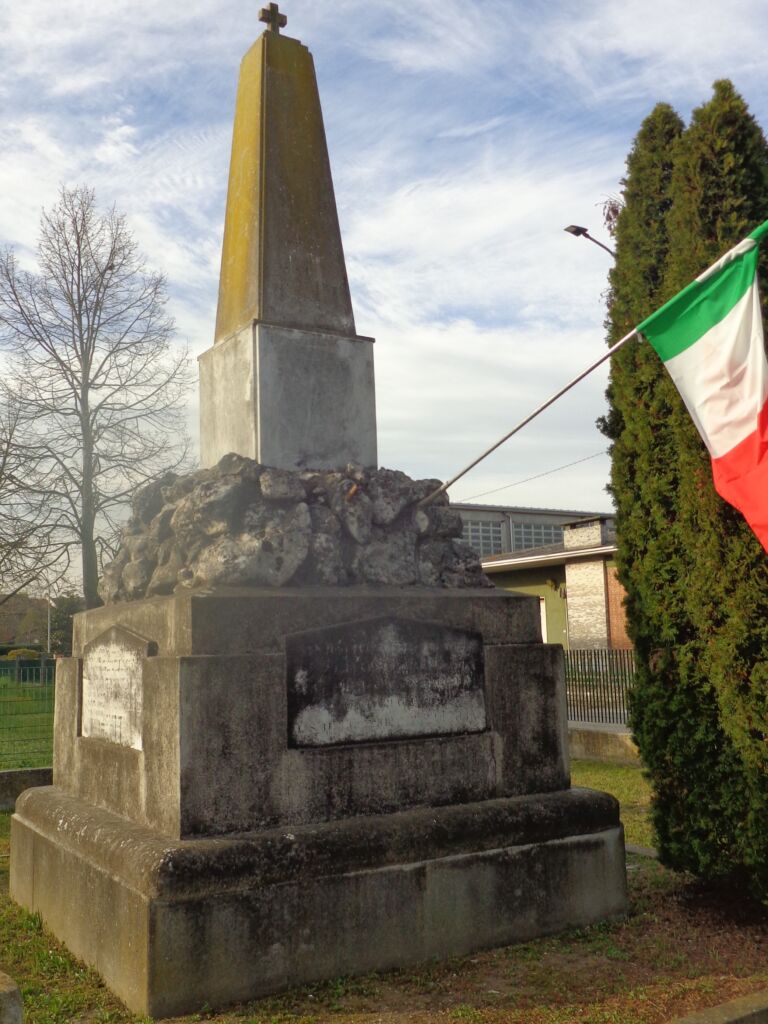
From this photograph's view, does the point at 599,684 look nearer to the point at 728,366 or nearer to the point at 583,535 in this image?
the point at 583,535

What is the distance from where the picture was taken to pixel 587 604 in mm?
21969

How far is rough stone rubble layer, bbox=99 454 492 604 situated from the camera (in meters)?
4.44

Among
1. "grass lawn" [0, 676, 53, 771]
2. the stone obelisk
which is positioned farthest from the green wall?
the stone obelisk

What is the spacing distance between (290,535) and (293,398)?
0.92 metres

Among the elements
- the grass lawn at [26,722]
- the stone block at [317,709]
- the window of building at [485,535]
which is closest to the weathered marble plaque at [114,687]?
the stone block at [317,709]

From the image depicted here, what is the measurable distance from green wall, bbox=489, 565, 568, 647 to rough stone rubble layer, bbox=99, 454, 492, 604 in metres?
18.5

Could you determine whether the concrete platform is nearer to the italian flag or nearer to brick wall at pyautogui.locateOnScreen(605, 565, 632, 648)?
the italian flag

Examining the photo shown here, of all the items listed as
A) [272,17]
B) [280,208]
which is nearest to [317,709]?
[280,208]

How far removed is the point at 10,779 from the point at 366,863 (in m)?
6.46

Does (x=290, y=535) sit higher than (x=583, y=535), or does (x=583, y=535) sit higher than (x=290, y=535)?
(x=583, y=535)

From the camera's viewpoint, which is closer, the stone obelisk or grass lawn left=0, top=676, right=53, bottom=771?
the stone obelisk

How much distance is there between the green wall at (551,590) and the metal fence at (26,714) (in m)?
14.1

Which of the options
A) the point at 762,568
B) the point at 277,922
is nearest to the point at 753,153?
the point at 762,568

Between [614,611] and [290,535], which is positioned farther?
[614,611]
